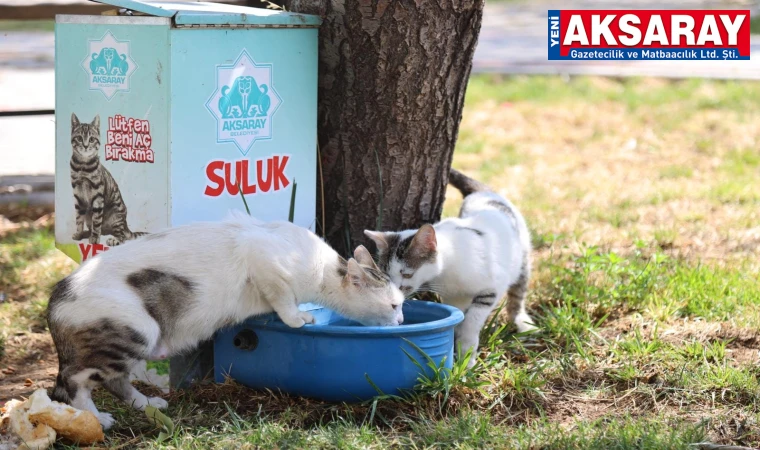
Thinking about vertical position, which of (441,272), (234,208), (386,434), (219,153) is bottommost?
(386,434)

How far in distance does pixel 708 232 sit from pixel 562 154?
264 cm

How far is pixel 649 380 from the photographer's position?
3.76 metres

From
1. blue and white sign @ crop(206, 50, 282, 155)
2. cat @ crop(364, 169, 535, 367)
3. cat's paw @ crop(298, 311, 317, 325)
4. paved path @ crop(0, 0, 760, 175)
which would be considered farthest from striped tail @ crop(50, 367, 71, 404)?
paved path @ crop(0, 0, 760, 175)

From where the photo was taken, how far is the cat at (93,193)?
12.3 feet

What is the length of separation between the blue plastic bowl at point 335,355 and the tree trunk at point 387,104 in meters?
0.91

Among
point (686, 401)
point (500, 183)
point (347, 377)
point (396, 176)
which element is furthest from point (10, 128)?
point (686, 401)

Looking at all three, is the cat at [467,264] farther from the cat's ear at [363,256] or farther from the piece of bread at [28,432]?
the piece of bread at [28,432]

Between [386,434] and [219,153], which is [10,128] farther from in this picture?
[386,434]

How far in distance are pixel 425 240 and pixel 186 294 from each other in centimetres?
105

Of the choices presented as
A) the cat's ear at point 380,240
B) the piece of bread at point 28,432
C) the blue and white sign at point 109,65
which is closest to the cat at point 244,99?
the blue and white sign at point 109,65

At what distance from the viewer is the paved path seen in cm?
866

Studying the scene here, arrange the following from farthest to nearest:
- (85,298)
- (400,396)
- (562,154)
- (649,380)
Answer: (562,154) < (649,380) < (400,396) < (85,298)

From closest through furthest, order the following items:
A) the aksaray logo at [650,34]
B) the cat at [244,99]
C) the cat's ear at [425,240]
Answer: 1. the cat at [244,99]
2. the cat's ear at [425,240]
3. the aksaray logo at [650,34]

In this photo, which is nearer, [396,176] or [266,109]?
[266,109]
